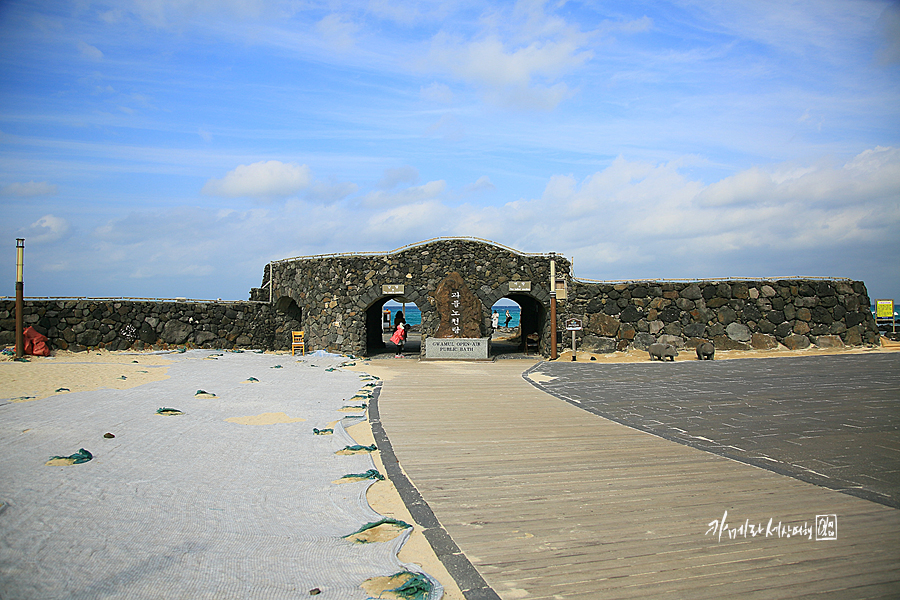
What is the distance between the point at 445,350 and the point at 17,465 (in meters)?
12.7

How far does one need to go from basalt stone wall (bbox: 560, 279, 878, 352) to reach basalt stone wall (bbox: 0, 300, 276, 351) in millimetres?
12298

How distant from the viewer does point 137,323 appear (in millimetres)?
17000

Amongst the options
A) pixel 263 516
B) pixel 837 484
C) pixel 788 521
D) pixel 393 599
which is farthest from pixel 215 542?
pixel 837 484

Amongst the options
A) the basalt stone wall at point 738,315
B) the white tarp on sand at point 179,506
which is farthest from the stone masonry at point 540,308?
the white tarp on sand at point 179,506

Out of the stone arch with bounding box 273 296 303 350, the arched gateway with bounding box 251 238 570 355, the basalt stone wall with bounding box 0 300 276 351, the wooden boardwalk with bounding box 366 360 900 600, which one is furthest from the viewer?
the stone arch with bounding box 273 296 303 350

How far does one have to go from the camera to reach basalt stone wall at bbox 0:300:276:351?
15680 millimetres

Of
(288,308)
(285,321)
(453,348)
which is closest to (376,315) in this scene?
(288,308)

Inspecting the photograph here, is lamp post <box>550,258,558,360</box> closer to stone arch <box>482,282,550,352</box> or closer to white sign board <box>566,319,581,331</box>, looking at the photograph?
white sign board <box>566,319,581,331</box>

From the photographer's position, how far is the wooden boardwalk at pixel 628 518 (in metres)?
2.95

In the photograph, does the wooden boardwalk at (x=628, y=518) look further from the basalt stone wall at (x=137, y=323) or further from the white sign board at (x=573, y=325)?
the basalt stone wall at (x=137, y=323)

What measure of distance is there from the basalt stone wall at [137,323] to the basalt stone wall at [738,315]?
1230 centimetres

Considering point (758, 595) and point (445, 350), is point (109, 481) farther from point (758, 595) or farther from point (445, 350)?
point (445, 350)

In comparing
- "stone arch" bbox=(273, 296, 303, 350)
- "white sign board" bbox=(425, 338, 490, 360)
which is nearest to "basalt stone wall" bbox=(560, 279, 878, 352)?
"white sign board" bbox=(425, 338, 490, 360)

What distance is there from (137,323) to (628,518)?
17.1m
